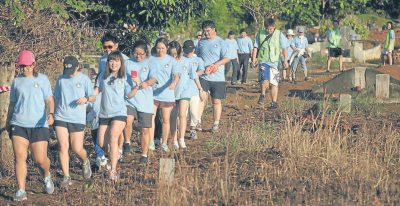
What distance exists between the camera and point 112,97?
464 inches

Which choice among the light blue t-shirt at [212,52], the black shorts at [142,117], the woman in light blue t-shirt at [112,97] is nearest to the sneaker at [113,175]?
the woman in light blue t-shirt at [112,97]

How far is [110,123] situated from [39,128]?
131cm

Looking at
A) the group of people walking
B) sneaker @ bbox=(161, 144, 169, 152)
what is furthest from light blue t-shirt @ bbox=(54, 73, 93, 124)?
sneaker @ bbox=(161, 144, 169, 152)

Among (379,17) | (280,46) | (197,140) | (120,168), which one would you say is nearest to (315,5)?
(379,17)

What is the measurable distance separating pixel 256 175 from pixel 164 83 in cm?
279

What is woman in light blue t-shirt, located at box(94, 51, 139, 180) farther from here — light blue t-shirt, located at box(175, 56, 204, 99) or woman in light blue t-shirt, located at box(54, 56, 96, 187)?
light blue t-shirt, located at box(175, 56, 204, 99)

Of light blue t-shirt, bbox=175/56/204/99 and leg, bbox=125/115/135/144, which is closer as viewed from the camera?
leg, bbox=125/115/135/144

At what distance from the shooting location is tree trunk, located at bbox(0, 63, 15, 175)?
1216 centimetres

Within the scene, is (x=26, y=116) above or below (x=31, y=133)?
above

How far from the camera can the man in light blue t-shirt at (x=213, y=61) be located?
1566cm

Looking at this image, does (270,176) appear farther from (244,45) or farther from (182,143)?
(244,45)

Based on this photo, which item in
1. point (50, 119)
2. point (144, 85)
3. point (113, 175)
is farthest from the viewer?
point (144, 85)

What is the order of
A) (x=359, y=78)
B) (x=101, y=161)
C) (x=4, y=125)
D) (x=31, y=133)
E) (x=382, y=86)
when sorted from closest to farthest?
(x=31, y=133) < (x=4, y=125) < (x=101, y=161) < (x=382, y=86) < (x=359, y=78)

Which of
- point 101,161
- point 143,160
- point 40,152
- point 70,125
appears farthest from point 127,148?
point 40,152
